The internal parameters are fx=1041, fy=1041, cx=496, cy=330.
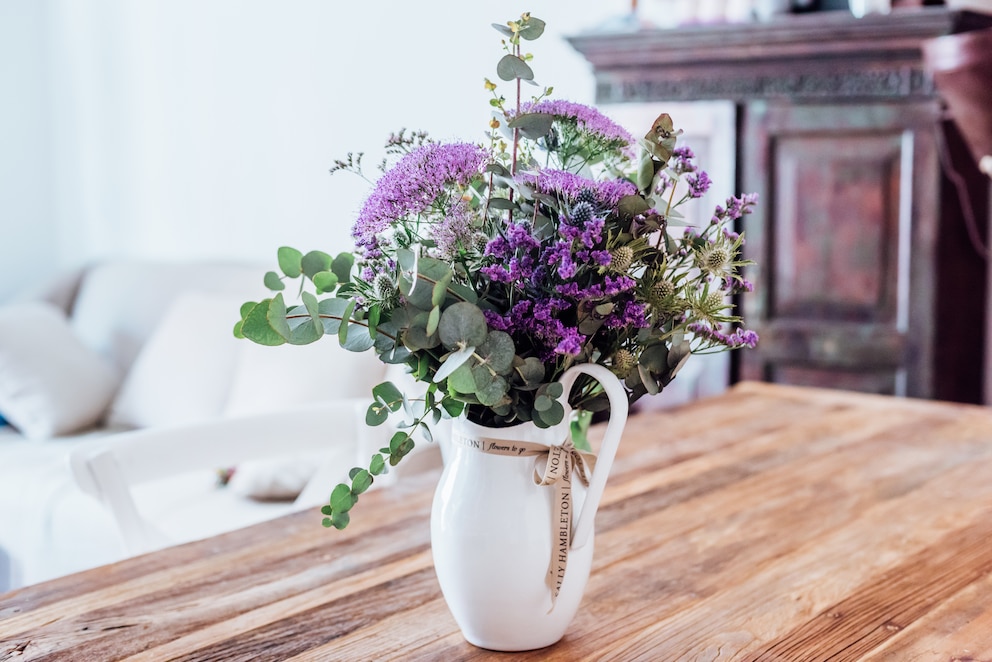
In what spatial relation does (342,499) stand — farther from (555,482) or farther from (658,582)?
(658,582)

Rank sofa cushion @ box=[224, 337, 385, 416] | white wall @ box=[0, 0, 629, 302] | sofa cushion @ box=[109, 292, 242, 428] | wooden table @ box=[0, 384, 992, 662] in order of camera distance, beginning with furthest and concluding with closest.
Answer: white wall @ box=[0, 0, 629, 302]
sofa cushion @ box=[109, 292, 242, 428]
sofa cushion @ box=[224, 337, 385, 416]
wooden table @ box=[0, 384, 992, 662]

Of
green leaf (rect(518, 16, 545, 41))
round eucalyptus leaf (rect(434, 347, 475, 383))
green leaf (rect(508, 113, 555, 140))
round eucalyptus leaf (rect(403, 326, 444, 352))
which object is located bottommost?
round eucalyptus leaf (rect(434, 347, 475, 383))

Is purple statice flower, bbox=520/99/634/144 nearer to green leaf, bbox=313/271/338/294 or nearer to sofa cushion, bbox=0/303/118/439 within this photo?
green leaf, bbox=313/271/338/294

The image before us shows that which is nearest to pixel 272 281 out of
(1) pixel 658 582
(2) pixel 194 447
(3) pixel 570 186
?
(3) pixel 570 186

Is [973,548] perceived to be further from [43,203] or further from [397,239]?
[43,203]

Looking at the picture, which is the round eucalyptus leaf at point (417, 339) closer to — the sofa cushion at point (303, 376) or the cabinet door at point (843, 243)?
the sofa cushion at point (303, 376)

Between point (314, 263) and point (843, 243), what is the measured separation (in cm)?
223

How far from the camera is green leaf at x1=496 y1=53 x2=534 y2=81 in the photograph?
79cm

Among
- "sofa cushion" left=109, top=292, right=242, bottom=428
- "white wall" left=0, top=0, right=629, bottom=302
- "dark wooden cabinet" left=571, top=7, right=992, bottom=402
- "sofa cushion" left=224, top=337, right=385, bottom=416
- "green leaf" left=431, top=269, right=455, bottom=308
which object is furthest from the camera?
"white wall" left=0, top=0, right=629, bottom=302

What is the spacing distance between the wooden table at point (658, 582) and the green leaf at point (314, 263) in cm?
32

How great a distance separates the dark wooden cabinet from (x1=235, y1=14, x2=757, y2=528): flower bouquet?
77.9 inches

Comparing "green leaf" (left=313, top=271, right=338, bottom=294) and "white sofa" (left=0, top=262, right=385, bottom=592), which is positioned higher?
"green leaf" (left=313, top=271, right=338, bottom=294)

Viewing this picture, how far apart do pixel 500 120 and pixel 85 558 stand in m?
1.77

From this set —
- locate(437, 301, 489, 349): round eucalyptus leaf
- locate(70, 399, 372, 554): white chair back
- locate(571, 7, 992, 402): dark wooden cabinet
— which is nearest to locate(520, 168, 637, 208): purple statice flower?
locate(437, 301, 489, 349): round eucalyptus leaf
